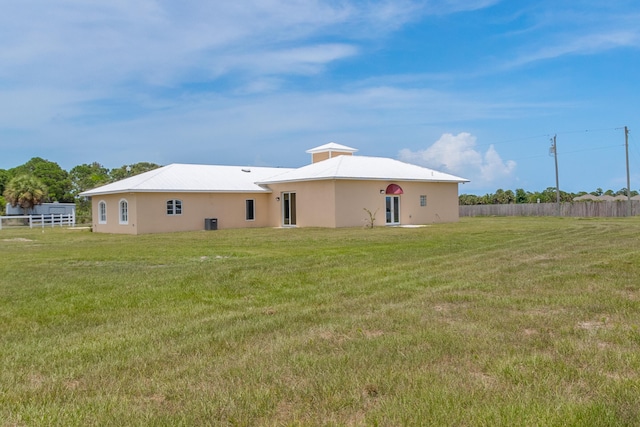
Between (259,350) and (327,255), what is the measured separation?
28.9ft

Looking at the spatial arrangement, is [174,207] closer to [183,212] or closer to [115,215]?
[183,212]

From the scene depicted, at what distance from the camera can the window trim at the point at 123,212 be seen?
2948 cm

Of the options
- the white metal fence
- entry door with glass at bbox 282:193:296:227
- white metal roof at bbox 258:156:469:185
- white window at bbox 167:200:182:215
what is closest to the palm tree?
the white metal fence

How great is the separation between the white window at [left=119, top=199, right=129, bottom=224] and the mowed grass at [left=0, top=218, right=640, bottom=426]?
18690mm

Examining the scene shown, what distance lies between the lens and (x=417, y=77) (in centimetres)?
2536

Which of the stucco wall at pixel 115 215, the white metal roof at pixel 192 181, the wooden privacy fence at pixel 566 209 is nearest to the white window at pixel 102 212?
the stucco wall at pixel 115 215

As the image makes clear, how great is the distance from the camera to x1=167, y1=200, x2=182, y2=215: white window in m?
29.5

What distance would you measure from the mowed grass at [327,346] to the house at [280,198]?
1755 cm

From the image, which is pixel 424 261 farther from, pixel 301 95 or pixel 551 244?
pixel 301 95

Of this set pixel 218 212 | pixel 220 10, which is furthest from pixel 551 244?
pixel 218 212

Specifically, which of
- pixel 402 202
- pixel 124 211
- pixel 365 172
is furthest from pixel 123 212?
pixel 402 202

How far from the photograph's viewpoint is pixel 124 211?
29859 mm

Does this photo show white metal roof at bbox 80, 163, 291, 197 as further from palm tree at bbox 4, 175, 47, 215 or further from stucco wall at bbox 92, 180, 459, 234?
palm tree at bbox 4, 175, 47, 215

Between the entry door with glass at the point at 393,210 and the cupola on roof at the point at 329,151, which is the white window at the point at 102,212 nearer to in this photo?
the cupola on roof at the point at 329,151
